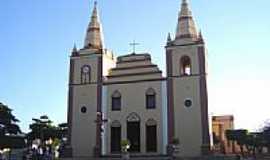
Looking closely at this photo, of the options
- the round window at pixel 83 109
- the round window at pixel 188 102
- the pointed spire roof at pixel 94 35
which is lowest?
the round window at pixel 83 109

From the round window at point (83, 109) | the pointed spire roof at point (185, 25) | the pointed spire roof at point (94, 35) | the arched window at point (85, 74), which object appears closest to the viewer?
the pointed spire roof at point (185, 25)

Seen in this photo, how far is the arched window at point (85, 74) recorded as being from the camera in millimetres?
39219

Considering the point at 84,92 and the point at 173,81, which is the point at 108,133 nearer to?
the point at 84,92

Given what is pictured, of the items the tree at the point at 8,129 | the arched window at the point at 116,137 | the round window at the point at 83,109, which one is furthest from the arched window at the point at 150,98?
the tree at the point at 8,129

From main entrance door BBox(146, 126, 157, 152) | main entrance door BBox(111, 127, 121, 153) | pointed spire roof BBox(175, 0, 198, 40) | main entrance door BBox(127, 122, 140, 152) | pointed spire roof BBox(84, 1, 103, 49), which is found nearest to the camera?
main entrance door BBox(146, 126, 157, 152)

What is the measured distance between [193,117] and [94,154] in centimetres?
915

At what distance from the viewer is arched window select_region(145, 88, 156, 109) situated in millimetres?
37247

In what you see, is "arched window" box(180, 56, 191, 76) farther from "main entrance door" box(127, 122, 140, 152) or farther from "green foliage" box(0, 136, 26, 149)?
"green foliage" box(0, 136, 26, 149)

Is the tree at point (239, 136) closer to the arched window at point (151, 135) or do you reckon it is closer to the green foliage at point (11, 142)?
the arched window at point (151, 135)

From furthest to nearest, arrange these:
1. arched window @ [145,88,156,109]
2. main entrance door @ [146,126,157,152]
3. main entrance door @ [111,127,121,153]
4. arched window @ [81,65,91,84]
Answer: arched window @ [81,65,91,84]
arched window @ [145,88,156,109]
main entrance door @ [111,127,121,153]
main entrance door @ [146,126,157,152]

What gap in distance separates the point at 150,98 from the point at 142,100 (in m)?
0.73

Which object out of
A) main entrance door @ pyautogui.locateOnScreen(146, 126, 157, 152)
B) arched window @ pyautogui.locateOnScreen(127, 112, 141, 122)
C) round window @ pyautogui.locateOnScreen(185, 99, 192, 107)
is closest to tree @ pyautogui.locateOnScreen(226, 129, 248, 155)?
round window @ pyautogui.locateOnScreen(185, 99, 192, 107)

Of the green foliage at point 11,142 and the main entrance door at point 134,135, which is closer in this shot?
the main entrance door at point 134,135

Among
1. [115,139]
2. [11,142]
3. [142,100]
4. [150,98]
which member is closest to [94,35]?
[142,100]
